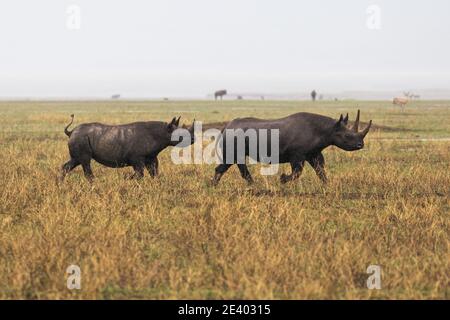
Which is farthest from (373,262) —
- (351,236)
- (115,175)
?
(115,175)

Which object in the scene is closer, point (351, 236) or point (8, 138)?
point (351, 236)

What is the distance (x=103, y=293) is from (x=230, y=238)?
1.98 meters

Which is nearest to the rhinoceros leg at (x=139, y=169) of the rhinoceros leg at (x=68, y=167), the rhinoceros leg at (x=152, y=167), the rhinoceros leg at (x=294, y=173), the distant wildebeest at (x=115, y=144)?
the distant wildebeest at (x=115, y=144)

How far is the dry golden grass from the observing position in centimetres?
569

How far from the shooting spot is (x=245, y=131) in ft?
37.2

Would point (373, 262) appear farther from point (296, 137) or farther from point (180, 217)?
point (296, 137)

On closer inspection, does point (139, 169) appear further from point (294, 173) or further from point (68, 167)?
point (294, 173)

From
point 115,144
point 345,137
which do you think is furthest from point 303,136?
point 115,144

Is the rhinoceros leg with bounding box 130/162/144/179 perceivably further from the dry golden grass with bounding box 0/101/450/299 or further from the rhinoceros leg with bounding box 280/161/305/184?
the rhinoceros leg with bounding box 280/161/305/184

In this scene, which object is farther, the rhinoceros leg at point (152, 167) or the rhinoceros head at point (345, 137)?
the rhinoceros leg at point (152, 167)

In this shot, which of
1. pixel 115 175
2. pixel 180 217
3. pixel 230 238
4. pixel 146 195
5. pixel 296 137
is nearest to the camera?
pixel 230 238

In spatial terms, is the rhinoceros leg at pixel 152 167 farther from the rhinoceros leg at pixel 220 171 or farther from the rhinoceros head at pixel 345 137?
the rhinoceros head at pixel 345 137

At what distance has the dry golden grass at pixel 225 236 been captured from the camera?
224 inches

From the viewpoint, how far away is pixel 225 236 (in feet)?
24.2
